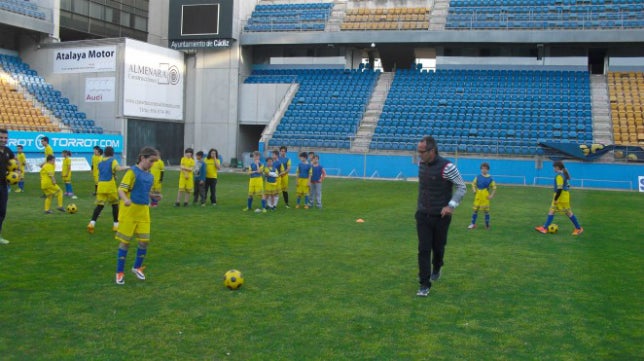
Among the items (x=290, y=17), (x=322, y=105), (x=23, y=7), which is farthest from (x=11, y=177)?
(x=290, y=17)

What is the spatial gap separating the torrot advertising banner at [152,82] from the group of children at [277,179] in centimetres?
2004

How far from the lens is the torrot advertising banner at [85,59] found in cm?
3575

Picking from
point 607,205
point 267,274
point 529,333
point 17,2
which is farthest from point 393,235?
point 17,2

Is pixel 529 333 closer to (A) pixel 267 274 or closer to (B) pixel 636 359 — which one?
(B) pixel 636 359

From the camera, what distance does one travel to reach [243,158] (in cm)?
4016

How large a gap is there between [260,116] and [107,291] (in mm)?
34201

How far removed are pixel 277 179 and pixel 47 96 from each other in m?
24.0

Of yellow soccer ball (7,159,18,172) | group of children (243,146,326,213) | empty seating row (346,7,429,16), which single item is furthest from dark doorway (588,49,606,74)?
yellow soccer ball (7,159,18,172)

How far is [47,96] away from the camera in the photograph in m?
36.0

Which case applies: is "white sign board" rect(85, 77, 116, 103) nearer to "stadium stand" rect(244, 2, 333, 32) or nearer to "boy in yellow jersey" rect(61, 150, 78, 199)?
"stadium stand" rect(244, 2, 333, 32)

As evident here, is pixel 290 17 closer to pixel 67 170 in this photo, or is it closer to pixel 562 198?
pixel 67 170

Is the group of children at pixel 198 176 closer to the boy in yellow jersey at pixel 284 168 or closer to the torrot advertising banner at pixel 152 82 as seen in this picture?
the boy in yellow jersey at pixel 284 168

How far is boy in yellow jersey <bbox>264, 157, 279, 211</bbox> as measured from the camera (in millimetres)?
17641

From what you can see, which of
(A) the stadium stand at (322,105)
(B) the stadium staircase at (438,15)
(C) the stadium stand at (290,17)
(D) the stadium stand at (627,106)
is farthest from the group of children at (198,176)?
(B) the stadium staircase at (438,15)
